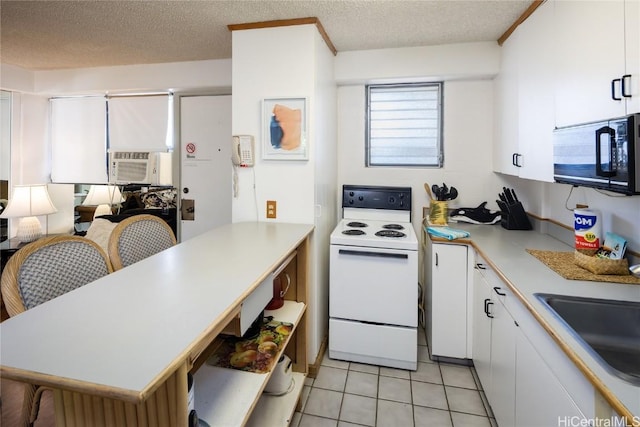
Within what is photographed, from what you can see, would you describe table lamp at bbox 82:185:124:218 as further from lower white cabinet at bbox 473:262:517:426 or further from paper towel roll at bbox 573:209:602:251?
paper towel roll at bbox 573:209:602:251

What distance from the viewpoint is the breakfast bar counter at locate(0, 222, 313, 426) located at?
0.68 m

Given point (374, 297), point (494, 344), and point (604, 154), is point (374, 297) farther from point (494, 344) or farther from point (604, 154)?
point (604, 154)

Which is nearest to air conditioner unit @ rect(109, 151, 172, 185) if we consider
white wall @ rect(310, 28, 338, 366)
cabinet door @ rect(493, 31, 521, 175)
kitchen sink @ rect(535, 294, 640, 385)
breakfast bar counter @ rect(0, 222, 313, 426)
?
white wall @ rect(310, 28, 338, 366)

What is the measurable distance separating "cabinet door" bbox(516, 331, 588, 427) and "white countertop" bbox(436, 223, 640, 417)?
16cm

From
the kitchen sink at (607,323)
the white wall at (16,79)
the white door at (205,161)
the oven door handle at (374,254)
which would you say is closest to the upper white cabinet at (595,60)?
the kitchen sink at (607,323)

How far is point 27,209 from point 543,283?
13.0ft

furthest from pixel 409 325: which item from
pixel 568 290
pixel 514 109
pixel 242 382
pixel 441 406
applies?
pixel 514 109

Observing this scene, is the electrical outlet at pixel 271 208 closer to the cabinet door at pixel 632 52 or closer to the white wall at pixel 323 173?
the white wall at pixel 323 173

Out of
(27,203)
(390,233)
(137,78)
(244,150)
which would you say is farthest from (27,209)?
(390,233)

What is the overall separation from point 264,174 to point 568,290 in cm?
179

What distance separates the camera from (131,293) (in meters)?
1.07

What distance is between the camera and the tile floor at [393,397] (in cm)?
186

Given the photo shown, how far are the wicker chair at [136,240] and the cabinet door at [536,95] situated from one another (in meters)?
2.16

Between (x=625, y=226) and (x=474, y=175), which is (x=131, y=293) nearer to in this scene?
(x=625, y=226)
